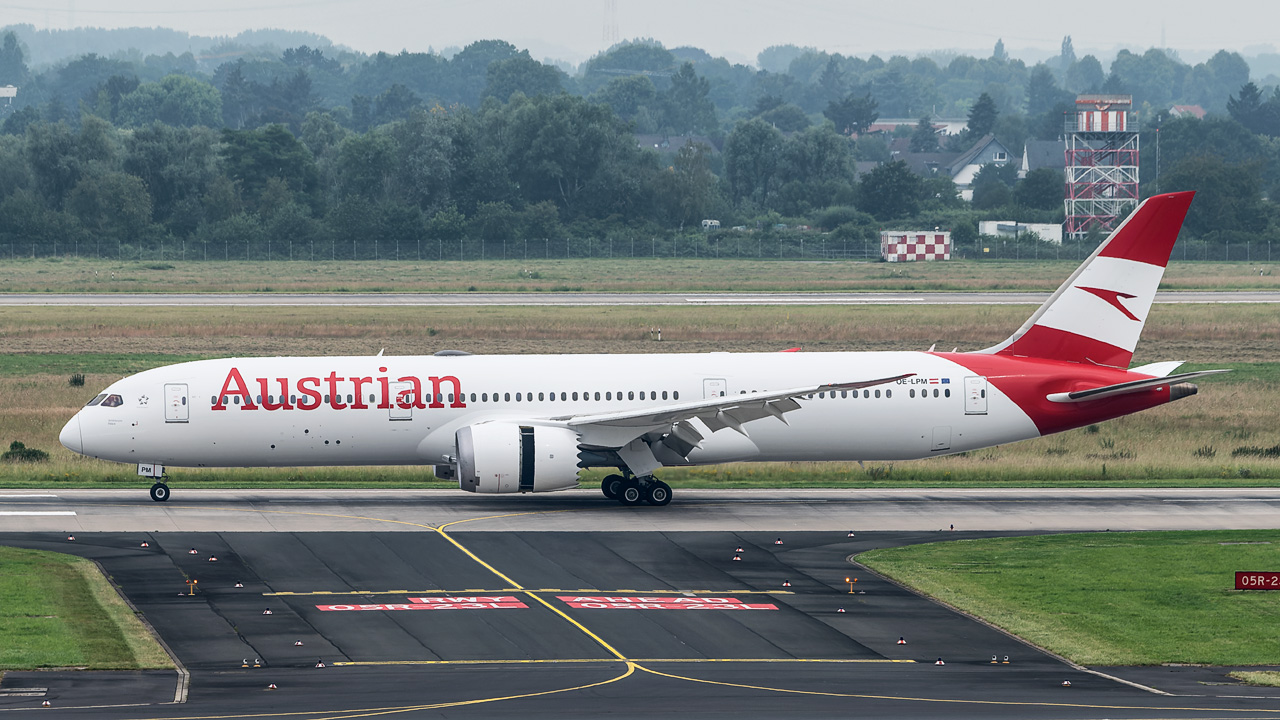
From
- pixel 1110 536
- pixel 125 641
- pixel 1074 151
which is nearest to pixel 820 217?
pixel 1074 151

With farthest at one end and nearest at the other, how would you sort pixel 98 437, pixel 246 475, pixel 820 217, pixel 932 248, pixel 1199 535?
pixel 820 217, pixel 932 248, pixel 246 475, pixel 98 437, pixel 1199 535

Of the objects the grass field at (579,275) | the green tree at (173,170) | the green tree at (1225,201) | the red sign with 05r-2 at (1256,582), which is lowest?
the red sign with 05r-2 at (1256,582)

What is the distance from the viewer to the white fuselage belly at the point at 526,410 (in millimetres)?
39438

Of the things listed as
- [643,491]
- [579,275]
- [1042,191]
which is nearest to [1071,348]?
[643,491]

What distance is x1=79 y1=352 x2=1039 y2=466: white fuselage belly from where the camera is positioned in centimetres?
3944

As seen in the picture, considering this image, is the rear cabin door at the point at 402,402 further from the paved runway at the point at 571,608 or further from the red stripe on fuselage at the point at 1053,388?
the red stripe on fuselage at the point at 1053,388

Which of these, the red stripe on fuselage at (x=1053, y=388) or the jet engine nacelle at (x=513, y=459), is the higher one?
the red stripe on fuselage at (x=1053, y=388)

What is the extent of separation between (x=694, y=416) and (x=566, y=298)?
58831 millimetres

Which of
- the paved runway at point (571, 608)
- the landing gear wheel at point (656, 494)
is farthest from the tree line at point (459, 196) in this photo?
the paved runway at point (571, 608)

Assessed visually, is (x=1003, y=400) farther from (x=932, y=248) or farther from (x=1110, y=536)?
(x=932, y=248)

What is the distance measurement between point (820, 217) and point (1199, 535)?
131m

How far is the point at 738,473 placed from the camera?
153ft

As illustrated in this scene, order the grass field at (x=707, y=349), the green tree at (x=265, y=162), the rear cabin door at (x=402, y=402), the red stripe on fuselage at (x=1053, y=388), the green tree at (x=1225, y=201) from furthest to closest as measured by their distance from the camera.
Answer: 1. the green tree at (x=265, y=162)
2. the green tree at (x=1225, y=201)
3. the grass field at (x=707, y=349)
4. the red stripe on fuselage at (x=1053, y=388)
5. the rear cabin door at (x=402, y=402)

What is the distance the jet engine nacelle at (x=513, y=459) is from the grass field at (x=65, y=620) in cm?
948
